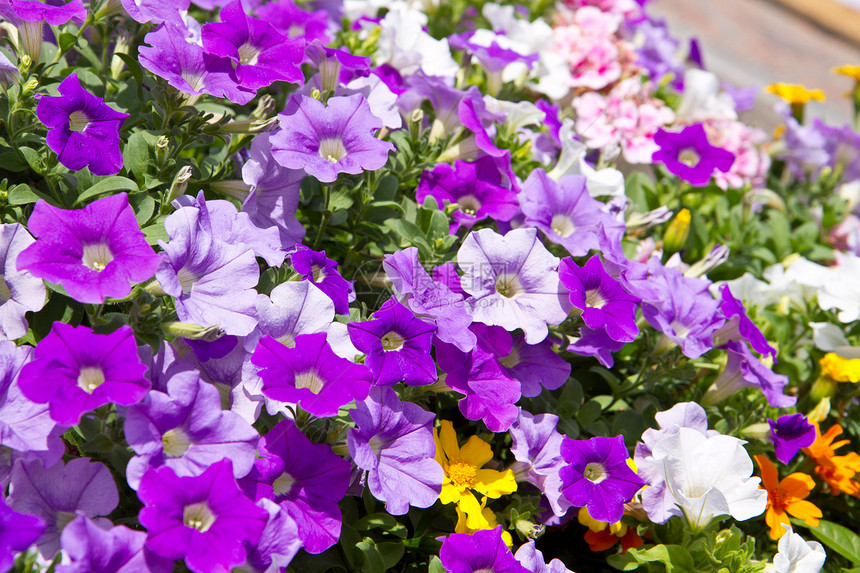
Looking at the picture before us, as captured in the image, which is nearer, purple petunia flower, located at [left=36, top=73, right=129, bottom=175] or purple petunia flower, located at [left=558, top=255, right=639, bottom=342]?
purple petunia flower, located at [left=36, top=73, right=129, bottom=175]

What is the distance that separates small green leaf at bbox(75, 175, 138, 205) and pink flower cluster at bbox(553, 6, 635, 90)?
6.09 feet

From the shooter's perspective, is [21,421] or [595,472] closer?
[21,421]

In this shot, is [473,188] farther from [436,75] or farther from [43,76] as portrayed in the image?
[43,76]

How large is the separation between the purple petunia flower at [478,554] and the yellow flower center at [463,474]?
152 mm

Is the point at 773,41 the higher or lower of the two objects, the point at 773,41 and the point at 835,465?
the higher

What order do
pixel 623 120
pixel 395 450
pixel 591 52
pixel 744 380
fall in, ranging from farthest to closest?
1. pixel 591 52
2. pixel 623 120
3. pixel 744 380
4. pixel 395 450

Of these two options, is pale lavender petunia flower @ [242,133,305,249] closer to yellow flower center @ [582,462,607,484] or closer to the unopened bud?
yellow flower center @ [582,462,607,484]

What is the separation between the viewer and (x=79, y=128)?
1.54m

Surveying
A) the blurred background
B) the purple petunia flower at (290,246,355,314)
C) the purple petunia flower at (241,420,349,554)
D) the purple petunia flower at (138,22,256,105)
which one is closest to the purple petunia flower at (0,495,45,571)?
the purple petunia flower at (241,420,349,554)

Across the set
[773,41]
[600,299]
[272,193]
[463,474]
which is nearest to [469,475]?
[463,474]

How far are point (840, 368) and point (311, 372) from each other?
64.6 inches

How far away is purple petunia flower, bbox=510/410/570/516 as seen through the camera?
5.25ft

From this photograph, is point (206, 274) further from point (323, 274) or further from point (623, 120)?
point (623, 120)

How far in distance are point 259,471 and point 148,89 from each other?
3.67 ft
